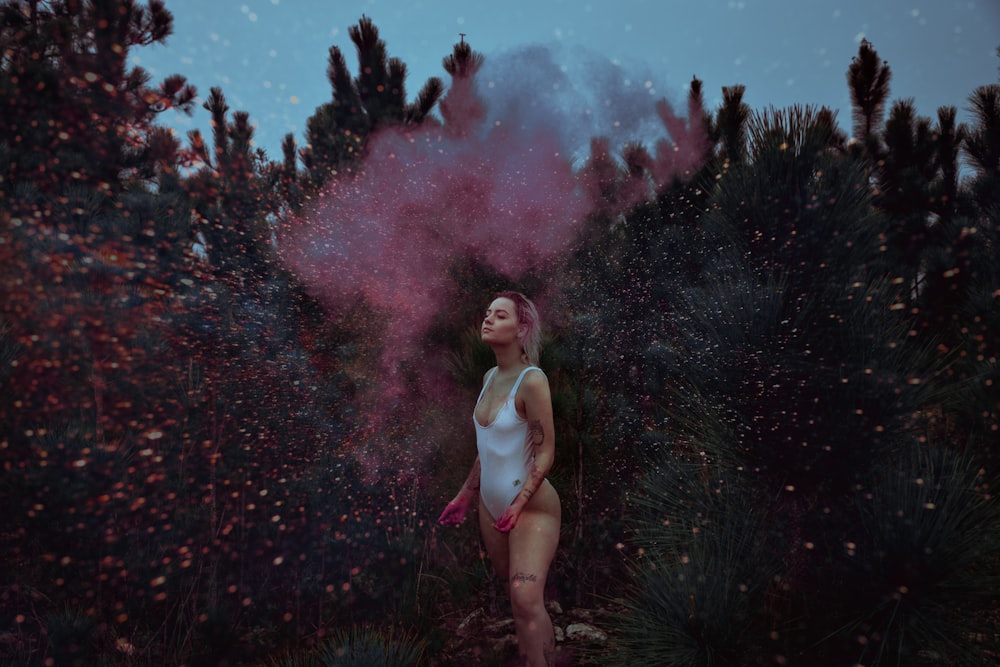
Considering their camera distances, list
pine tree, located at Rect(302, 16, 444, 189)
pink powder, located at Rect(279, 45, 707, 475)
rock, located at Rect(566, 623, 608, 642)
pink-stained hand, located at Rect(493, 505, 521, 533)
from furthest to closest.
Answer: pine tree, located at Rect(302, 16, 444, 189) → pink powder, located at Rect(279, 45, 707, 475) → rock, located at Rect(566, 623, 608, 642) → pink-stained hand, located at Rect(493, 505, 521, 533)

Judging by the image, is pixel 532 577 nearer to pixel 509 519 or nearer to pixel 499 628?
pixel 509 519

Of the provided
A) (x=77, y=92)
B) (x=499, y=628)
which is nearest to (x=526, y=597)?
(x=499, y=628)

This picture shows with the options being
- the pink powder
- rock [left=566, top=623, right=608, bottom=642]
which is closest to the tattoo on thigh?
rock [left=566, top=623, right=608, bottom=642]

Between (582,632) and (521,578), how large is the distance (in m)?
1.38

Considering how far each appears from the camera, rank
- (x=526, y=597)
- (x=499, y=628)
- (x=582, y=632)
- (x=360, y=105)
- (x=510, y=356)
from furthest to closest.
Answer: (x=360, y=105) < (x=499, y=628) < (x=582, y=632) < (x=510, y=356) < (x=526, y=597)

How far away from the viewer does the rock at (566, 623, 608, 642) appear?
9.77ft

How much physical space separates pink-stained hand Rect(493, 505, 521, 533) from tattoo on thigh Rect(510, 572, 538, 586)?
0.17 m

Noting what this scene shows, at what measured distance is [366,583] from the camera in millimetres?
3574

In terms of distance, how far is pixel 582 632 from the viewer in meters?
3.06

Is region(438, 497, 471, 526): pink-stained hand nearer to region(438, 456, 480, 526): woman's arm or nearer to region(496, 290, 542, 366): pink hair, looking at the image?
region(438, 456, 480, 526): woman's arm

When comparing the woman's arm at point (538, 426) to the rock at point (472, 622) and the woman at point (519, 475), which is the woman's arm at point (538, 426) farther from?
the rock at point (472, 622)

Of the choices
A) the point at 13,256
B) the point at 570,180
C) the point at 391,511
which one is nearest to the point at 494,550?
the point at 391,511

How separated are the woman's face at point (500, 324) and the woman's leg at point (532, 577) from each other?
0.59 metres

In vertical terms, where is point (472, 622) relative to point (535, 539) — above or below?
below
